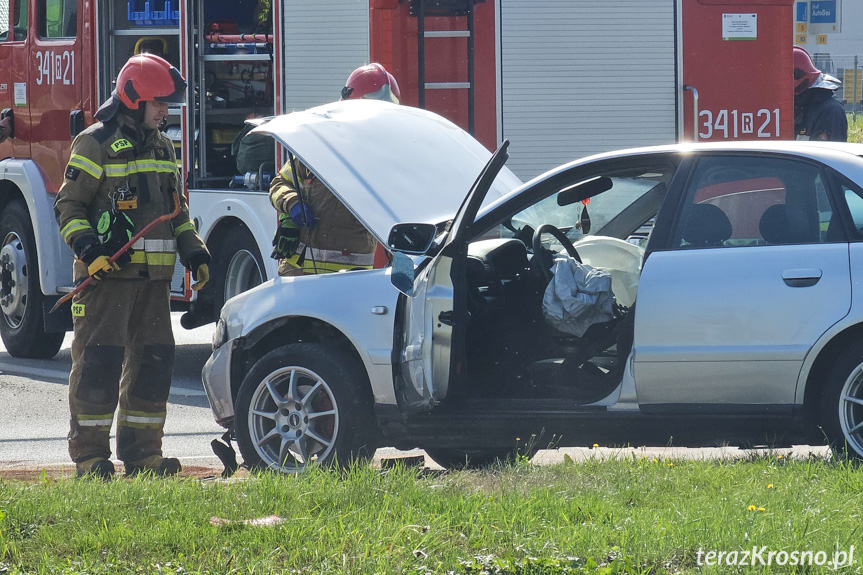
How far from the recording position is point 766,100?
8.90 m

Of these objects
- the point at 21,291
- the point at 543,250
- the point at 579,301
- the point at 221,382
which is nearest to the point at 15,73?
the point at 21,291

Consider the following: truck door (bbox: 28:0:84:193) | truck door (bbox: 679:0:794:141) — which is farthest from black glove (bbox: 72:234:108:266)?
truck door (bbox: 679:0:794:141)

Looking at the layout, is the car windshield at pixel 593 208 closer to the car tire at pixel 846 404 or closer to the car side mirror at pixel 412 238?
the car side mirror at pixel 412 238

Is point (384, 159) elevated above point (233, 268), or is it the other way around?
point (384, 159)

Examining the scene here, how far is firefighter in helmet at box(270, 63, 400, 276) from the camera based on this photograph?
23.0 ft

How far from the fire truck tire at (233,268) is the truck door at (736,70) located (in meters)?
3.17

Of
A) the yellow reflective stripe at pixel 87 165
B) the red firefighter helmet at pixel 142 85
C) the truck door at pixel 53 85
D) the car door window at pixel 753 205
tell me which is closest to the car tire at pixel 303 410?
the yellow reflective stripe at pixel 87 165

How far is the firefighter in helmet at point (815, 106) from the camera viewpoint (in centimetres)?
1016

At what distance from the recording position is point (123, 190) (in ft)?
19.9

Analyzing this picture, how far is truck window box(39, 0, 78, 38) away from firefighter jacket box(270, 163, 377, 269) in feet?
12.1

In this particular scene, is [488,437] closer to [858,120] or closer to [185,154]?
[185,154]

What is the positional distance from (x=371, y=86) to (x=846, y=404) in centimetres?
376

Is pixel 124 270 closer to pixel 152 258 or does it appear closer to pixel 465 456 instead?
pixel 152 258

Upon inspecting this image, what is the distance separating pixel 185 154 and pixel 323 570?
19.8ft
